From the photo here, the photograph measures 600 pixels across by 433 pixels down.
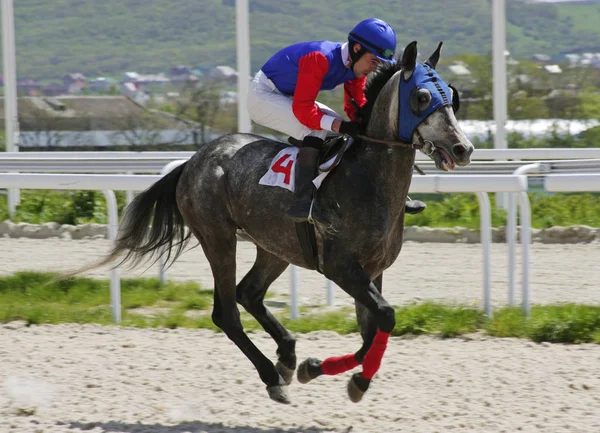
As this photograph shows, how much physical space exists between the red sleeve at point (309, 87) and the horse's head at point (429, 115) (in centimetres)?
42

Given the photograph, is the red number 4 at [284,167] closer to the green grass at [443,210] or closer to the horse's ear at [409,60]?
the horse's ear at [409,60]

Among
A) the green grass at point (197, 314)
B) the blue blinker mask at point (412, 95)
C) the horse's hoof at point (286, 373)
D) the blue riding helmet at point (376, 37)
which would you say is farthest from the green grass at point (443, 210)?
the blue blinker mask at point (412, 95)

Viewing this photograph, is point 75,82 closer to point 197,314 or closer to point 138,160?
point 138,160

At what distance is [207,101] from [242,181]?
6351 millimetres

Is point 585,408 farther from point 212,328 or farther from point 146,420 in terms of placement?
point 212,328

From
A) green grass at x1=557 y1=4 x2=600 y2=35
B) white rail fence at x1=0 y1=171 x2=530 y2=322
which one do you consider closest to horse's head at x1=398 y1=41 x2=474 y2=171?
white rail fence at x1=0 y1=171 x2=530 y2=322

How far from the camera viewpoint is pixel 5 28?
11297 mm

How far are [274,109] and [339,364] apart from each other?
1.30 metres

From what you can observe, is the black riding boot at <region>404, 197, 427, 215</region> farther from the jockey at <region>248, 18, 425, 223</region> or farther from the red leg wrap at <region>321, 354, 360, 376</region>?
the red leg wrap at <region>321, 354, 360, 376</region>

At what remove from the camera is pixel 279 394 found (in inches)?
176

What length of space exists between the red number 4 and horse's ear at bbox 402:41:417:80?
74cm

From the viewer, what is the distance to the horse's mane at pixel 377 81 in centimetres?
433

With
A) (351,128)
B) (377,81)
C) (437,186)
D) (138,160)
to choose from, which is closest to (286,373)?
(351,128)

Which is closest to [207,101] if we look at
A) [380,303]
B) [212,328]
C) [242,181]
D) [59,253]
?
[59,253]
